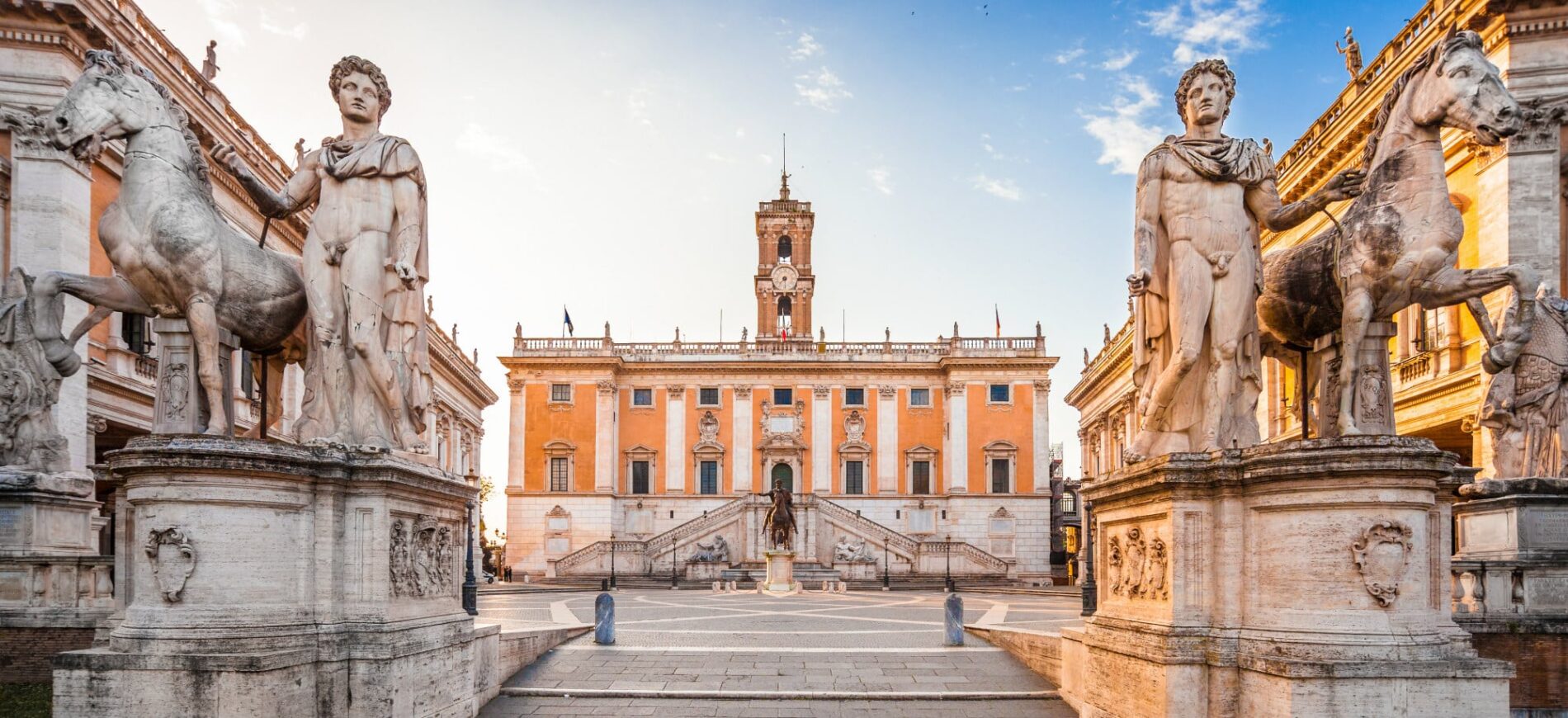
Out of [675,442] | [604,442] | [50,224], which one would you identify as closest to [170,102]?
[50,224]

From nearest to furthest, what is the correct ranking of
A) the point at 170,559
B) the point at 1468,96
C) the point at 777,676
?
the point at 170,559, the point at 1468,96, the point at 777,676

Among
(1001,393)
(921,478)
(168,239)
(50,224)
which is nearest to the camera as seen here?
(168,239)

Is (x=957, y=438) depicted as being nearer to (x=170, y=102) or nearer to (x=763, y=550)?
(x=763, y=550)

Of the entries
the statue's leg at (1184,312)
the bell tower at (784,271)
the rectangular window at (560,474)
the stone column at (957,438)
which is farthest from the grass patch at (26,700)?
the bell tower at (784,271)

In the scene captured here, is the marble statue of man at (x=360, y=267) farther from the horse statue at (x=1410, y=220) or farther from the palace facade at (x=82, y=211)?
the horse statue at (x=1410, y=220)

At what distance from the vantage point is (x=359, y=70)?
7.57 meters

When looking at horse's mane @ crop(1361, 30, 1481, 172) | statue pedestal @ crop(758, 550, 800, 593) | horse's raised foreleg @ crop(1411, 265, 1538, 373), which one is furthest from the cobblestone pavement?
statue pedestal @ crop(758, 550, 800, 593)

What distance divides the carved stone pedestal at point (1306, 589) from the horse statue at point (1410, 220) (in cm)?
55

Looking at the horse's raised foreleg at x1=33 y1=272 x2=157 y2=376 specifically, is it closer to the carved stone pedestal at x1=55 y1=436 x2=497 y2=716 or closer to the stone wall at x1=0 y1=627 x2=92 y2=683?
Result: the carved stone pedestal at x1=55 y1=436 x2=497 y2=716

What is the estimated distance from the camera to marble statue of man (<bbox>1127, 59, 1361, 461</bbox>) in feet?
23.5

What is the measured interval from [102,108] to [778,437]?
189 feet

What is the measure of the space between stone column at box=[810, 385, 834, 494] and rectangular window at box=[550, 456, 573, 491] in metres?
14.4

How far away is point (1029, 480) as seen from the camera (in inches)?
2478

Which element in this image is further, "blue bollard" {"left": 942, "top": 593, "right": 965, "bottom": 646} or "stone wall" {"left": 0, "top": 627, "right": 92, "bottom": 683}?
"blue bollard" {"left": 942, "top": 593, "right": 965, "bottom": 646}
